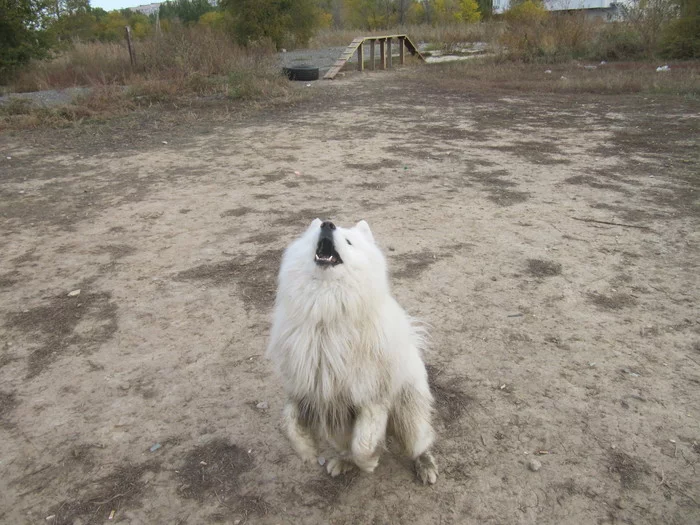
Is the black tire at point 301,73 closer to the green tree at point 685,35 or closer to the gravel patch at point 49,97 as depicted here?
the gravel patch at point 49,97

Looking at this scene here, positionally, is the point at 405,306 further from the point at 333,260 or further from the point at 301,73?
the point at 301,73

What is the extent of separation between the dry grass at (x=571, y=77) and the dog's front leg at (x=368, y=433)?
42.8ft

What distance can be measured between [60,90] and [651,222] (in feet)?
52.5

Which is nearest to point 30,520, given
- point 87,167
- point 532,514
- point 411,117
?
point 532,514

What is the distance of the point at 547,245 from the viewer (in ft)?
16.4

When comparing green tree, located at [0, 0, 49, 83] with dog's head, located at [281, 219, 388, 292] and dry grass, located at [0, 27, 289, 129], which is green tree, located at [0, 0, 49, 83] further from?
dog's head, located at [281, 219, 388, 292]

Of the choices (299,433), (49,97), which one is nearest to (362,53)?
(49,97)

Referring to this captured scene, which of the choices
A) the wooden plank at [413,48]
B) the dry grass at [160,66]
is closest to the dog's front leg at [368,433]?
the dry grass at [160,66]

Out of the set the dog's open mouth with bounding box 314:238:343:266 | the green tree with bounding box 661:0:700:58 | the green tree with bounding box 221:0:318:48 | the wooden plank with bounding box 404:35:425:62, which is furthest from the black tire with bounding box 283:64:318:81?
the dog's open mouth with bounding box 314:238:343:266

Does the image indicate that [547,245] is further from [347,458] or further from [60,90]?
[60,90]

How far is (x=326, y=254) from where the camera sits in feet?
7.25

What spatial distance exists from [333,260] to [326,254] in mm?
40

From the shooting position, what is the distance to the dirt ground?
8.07ft

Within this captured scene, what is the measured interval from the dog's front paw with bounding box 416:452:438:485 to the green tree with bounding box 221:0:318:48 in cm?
2392
